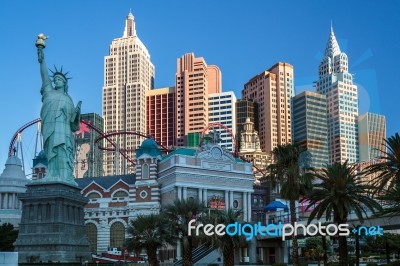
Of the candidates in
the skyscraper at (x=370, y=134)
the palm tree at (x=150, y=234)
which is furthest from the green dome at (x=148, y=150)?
the skyscraper at (x=370, y=134)

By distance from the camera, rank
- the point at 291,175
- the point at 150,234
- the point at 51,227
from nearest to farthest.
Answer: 1. the point at 150,234
2. the point at 291,175
3. the point at 51,227

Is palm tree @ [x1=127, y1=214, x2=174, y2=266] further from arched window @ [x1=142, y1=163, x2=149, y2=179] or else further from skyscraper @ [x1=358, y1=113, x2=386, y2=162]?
skyscraper @ [x1=358, y1=113, x2=386, y2=162]

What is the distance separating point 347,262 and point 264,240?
2399 centimetres

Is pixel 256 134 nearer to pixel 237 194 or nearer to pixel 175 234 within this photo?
pixel 237 194

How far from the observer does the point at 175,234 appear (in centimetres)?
5275

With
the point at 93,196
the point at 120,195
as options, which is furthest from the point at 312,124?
the point at 93,196

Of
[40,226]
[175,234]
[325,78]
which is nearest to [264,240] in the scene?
[175,234]

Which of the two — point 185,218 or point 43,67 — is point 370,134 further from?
point 185,218

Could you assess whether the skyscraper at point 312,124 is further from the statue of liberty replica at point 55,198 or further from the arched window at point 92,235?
the statue of liberty replica at point 55,198

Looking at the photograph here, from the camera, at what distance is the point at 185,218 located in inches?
2082

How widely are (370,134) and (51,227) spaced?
117 meters

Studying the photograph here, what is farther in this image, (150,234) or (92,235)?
(92,235)

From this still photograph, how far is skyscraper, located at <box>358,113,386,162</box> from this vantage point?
15350 centimetres

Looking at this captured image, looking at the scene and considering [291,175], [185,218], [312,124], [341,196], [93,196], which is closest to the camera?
[341,196]
